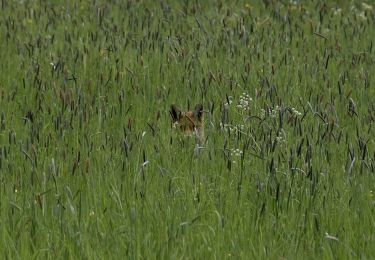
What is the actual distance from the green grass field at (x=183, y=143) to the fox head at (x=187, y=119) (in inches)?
5.2

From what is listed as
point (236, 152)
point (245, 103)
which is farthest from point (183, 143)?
point (245, 103)

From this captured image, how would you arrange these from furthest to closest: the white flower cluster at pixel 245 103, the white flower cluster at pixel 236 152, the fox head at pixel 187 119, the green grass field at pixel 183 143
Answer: the white flower cluster at pixel 245 103 < the fox head at pixel 187 119 < the white flower cluster at pixel 236 152 < the green grass field at pixel 183 143

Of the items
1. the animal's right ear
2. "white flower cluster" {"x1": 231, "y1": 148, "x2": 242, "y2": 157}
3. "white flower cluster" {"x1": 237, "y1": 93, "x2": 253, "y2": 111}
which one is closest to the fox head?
the animal's right ear

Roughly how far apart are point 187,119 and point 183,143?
572 mm

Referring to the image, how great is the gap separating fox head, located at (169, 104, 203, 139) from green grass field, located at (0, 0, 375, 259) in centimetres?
13

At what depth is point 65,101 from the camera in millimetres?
7129

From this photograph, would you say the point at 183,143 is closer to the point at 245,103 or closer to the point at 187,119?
the point at 187,119

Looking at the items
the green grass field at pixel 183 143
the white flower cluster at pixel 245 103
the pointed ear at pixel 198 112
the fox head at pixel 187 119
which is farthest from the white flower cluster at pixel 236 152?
the pointed ear at pixel 198 112

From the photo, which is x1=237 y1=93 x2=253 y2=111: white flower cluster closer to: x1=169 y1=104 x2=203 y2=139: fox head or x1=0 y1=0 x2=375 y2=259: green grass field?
x1=0 y1=0 x2=375 y2=259: green grass field

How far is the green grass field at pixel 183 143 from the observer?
5.02 meters

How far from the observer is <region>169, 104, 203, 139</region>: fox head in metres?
7.04

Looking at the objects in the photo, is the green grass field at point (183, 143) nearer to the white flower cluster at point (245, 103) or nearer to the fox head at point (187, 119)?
the white flower cluster at point (245, 103)

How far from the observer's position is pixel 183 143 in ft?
21.1

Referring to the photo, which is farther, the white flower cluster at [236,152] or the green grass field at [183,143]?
the white flower cluster at [236,152]
